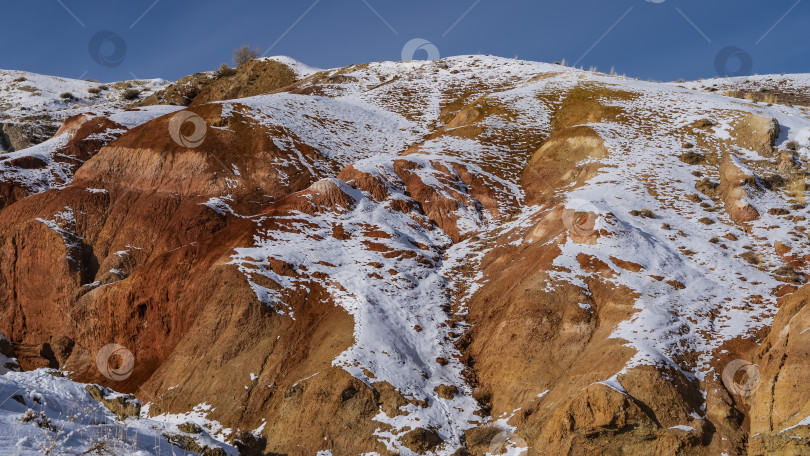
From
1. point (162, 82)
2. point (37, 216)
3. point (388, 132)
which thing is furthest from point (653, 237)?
point (162, 82)

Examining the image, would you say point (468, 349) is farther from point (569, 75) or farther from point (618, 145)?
point (569, 75)

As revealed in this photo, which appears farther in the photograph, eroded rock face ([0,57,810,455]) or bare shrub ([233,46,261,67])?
bare shrub ([233,46,261,67])

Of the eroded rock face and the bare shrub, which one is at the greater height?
the bare shrub

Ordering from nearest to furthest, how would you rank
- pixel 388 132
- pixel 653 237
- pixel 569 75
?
pixel 653 237 < pixel 388 132 < pixel 569 75

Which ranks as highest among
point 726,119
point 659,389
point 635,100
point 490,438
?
point 635,100

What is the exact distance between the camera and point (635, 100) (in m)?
37.9

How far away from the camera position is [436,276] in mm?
23250

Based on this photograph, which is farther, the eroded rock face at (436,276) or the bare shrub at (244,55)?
the bare shrub at (244,55)

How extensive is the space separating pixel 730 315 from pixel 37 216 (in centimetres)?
3030

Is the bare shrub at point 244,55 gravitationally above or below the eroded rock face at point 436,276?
above

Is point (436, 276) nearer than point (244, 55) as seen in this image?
Yes

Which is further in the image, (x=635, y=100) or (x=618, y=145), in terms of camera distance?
(x=635, y=100)

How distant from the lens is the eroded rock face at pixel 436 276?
1552 cm

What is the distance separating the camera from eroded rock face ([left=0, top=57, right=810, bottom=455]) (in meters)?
15.5
